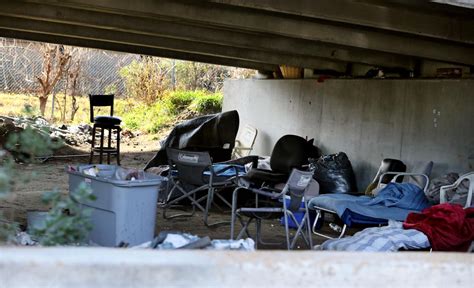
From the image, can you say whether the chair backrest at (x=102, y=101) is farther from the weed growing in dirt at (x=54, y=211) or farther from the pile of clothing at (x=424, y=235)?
the weed growing in dirt at (x=54, y=211)

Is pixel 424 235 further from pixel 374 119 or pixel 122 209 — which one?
pixel 374 119

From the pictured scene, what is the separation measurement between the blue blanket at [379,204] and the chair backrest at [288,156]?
2.00 meters

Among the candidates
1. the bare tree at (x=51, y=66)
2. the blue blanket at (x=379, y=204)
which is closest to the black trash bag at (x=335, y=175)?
the blue blanket at (x=379, y=204)

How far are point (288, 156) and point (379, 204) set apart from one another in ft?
8.52

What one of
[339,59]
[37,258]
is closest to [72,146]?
[339,59]

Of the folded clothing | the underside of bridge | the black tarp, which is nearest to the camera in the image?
the folded clothing

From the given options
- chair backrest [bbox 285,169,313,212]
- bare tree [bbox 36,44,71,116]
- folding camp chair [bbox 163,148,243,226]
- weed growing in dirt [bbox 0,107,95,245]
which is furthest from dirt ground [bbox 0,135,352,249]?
bare tree [bbox 36,44,71,116]

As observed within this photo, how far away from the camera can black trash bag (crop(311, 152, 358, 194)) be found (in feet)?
29.8

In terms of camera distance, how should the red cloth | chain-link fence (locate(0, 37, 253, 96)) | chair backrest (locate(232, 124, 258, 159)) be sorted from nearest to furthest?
1. the red cloth
2. chair backrest (locate(232, 124, 258, 159))
3. chain-link fence (locate(0, 37, 253, 96))

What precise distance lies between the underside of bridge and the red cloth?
1736 millimetres

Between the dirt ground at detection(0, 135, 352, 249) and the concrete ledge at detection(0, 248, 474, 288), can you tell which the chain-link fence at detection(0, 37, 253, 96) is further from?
the concrete ledge at detection(0, 248, 474, 288)

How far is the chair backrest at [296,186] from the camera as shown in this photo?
19.7 ft


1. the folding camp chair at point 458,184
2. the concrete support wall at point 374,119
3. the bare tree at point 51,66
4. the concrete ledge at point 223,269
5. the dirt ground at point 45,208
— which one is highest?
the bare tree at point 51,66

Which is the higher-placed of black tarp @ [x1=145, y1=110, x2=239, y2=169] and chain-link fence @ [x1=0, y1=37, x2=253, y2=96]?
chain-link fence @ [x1=0, y1=37, x2=253, y2=96]
